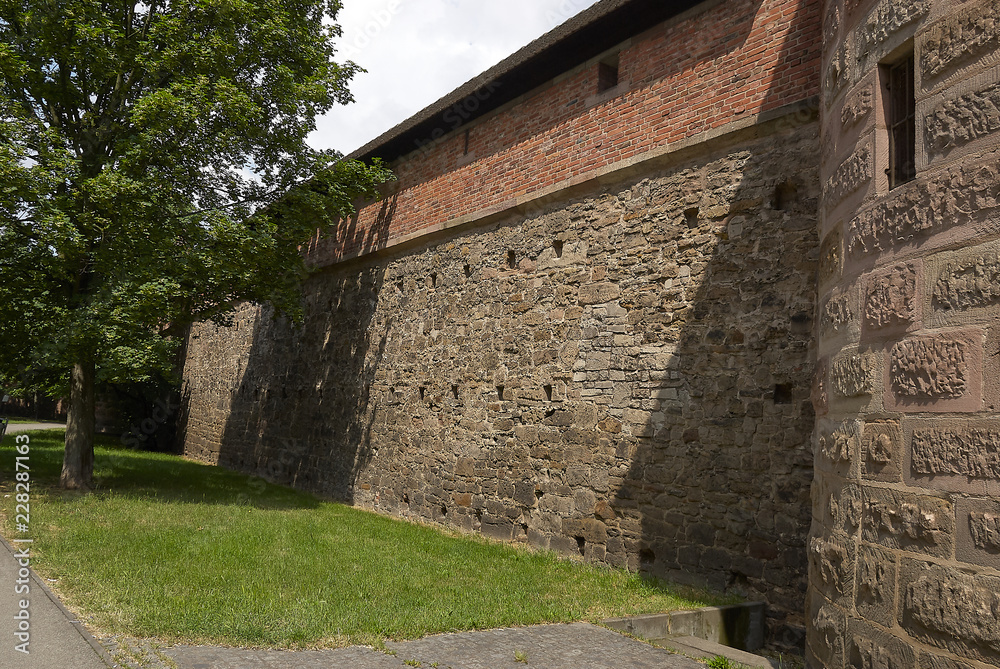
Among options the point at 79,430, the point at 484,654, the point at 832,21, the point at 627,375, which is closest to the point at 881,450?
the point at 484,654

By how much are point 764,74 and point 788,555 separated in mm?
4210

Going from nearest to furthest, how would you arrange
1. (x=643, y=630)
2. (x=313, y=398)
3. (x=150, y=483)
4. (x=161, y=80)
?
1. (x=643, y=630)
2. (x=161, y=80)
3. (x=150, y=483)
4. (x=313, y=398)

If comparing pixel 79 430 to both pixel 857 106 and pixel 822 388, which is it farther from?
pixel 857 106

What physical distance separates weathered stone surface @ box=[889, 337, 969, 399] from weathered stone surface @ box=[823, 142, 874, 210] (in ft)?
3.12

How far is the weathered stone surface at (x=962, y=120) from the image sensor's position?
283 cm

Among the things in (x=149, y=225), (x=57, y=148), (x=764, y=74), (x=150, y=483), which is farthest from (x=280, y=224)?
(x=764, y=74)

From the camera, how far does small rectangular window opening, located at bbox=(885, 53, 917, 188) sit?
135 inches

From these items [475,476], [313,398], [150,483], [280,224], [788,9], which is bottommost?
[150,483]

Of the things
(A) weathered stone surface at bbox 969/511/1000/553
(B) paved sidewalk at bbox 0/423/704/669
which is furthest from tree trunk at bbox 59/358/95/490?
(A) weathered stone surface at bbox 969/511/1000/553

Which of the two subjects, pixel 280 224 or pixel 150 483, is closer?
pixel 280 224

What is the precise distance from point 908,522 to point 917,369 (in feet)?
2.19

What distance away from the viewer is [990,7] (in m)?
2.87

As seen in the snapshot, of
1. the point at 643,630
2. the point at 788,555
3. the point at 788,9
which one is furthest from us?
the point at 788,9

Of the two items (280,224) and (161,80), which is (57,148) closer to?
(161,80)
